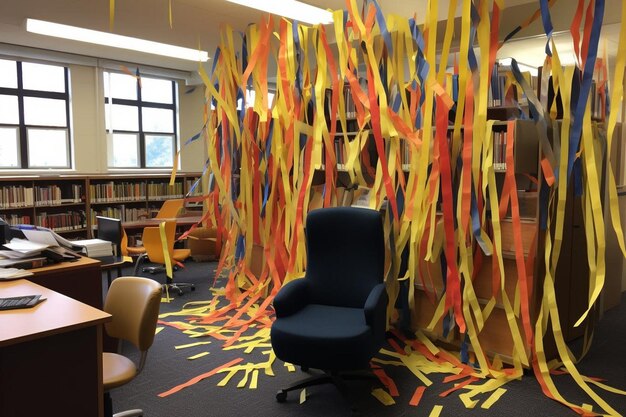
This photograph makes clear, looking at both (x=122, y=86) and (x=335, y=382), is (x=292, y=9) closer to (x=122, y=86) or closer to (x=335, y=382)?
(x=335, y=382)

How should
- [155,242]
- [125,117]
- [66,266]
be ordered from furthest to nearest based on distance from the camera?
1. [125,117]
2. [155,242]
3. [66,266]

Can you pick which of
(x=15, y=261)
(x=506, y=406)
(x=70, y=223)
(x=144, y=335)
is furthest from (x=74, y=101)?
(x=506, y=406)

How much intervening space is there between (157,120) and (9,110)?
219 cm

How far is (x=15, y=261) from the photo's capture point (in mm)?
2850

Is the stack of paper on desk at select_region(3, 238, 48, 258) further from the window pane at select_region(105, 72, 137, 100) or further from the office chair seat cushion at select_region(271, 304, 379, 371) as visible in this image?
the window pane at select_region(105, 72, 137, 100)

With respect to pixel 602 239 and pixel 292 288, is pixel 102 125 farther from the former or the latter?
pixel 602 239

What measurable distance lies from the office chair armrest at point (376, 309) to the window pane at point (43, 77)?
6275mm

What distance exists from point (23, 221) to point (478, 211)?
231 inches

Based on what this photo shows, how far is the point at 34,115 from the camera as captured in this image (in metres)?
6.98

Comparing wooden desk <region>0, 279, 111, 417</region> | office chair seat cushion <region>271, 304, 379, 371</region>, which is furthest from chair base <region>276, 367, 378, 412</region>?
wooden desk <region>0, 279, 111, 417</region>

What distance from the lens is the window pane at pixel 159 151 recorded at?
8.17 metres

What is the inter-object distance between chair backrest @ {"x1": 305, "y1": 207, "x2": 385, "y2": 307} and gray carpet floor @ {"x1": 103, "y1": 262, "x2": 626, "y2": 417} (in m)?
0.57

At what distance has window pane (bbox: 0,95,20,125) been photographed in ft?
21.9

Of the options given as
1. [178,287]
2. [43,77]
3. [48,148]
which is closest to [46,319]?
[178,287]
